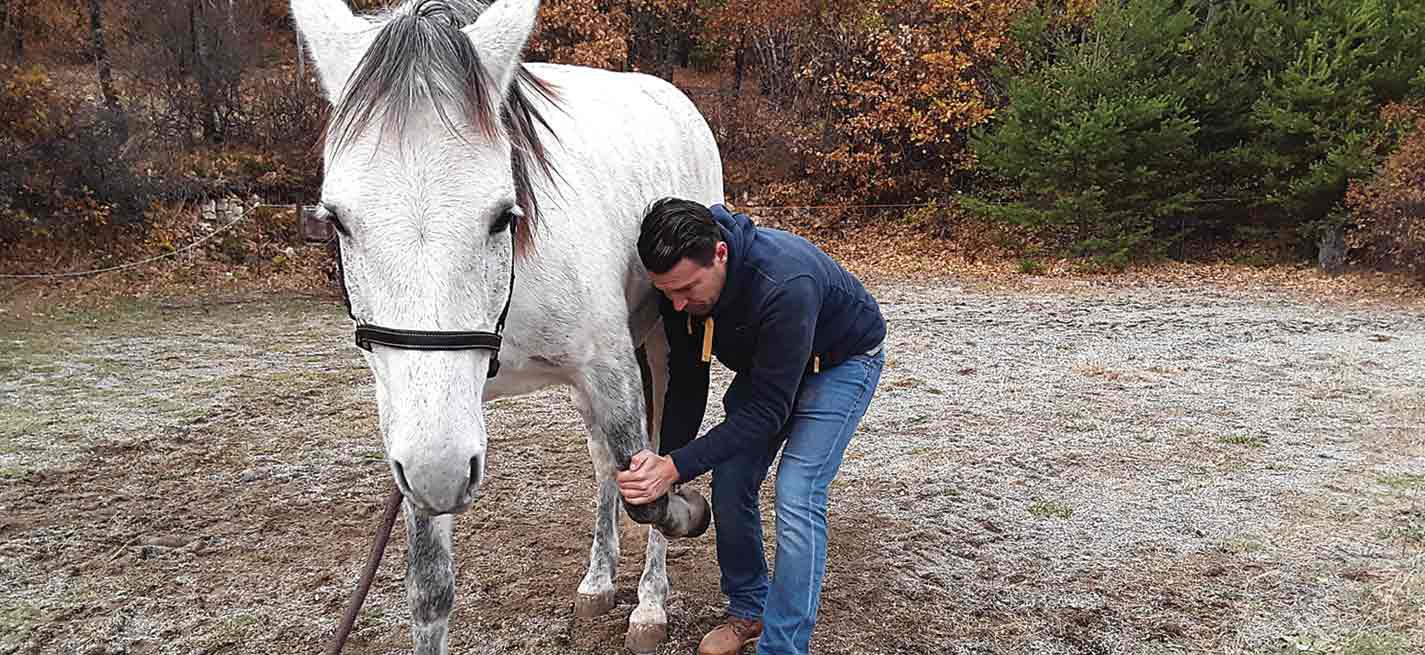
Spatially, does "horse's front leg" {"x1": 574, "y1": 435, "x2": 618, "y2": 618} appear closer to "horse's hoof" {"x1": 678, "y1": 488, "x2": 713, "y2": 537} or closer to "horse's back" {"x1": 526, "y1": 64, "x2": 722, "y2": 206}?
"horse's hoof" {"x1": 678, "y1": 488, "x2": 713, "y2": 537}

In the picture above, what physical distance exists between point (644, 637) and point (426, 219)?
1.89m

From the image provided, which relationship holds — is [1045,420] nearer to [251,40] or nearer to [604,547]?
[604,547]

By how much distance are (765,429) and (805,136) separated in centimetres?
1505

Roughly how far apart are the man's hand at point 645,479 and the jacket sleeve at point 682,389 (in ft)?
1.82

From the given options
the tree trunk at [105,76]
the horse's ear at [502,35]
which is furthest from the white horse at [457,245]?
the tree trunk at [105,76]

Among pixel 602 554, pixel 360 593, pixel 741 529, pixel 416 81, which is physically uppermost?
pixel 416 81

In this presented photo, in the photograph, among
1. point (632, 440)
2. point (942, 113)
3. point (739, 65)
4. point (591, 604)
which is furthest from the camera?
point (739, 65)

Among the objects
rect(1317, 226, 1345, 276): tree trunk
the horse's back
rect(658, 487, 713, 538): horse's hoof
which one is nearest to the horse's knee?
rect(658, 487, 713, 538): horse's hoof

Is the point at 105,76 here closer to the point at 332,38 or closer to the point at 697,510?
the point at 332,38

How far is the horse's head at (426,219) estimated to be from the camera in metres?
1.55

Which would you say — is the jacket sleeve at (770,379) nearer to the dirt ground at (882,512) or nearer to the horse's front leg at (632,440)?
the horse's front leg at (632,440)

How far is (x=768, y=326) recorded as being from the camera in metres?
2.27

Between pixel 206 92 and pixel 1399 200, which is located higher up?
pixel 206 92

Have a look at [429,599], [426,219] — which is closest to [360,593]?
[429,599]
